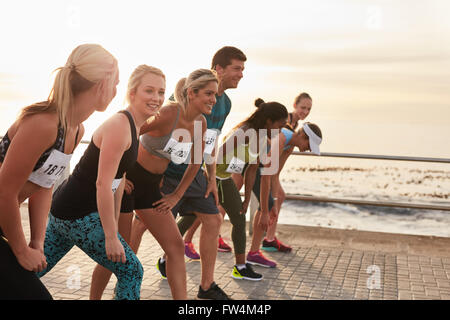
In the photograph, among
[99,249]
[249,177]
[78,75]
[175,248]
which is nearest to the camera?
[78,75]

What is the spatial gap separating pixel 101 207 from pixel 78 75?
0.67 metres

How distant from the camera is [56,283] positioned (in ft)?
16.8

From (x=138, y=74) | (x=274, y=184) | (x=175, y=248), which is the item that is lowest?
(x=274, y=184)

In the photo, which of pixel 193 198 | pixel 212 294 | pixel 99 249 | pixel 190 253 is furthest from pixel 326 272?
pixel 99 249

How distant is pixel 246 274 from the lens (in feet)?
17.9

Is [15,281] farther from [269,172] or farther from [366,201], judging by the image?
[366,201]

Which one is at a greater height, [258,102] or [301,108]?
[258,102]

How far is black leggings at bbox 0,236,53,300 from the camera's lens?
A: 2219 mm

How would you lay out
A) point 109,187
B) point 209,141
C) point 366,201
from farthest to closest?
point 366,201 < point 209,141 < point 109,187

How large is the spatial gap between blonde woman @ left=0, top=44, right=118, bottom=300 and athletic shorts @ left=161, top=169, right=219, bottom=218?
7.15 feet

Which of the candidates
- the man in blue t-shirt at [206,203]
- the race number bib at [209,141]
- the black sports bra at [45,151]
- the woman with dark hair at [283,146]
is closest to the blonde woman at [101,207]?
the black sports bra at [45,151]

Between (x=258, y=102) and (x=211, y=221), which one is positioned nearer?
(x=211, y=221)

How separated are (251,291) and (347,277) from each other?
114 cm
